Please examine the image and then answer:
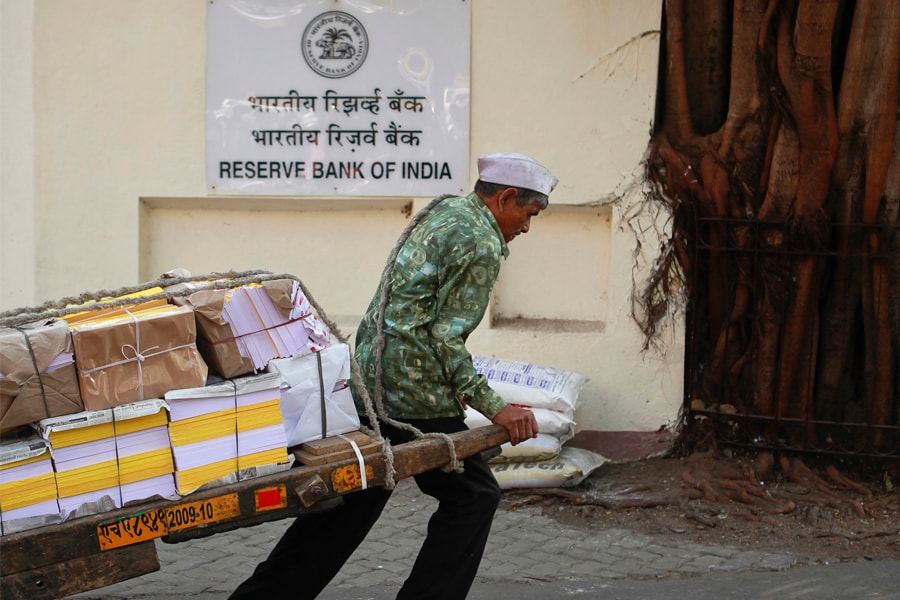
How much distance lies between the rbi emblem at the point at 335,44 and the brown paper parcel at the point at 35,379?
3531 mm

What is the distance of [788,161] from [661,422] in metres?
1.67

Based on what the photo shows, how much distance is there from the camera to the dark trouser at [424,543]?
309cm

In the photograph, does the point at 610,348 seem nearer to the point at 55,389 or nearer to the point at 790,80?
the point at 790,80

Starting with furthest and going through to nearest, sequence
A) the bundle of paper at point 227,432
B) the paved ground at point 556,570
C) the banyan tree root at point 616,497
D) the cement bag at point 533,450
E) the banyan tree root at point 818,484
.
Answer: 1. the cement bag at point 533,450
2. the banyan tree root at point 616,497
3. the banyan tree root at point 818,484
4. the paved ground at point 556,570
5. the bundle of paper at point 227,432

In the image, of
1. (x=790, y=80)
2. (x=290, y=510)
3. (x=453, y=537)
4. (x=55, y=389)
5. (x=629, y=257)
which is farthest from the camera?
(x=629, y=257)

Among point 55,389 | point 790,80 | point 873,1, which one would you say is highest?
point 873,1

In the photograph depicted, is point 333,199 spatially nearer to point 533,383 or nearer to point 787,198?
point 533,383

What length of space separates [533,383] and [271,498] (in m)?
2.86

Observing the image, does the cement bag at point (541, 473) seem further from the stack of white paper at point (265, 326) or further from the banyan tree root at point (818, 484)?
the stack of white paper at point (265, 326)

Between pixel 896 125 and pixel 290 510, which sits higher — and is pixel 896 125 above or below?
above

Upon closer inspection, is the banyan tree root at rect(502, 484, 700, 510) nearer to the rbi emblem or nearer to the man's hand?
the man's hand

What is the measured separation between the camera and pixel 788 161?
5082 mm

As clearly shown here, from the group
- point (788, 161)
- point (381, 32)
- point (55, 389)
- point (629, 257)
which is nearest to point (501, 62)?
point (381, 32)

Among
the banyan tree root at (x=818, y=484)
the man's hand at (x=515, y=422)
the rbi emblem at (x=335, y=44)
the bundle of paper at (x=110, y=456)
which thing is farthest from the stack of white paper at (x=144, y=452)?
the banyan tree root at (x=818, y=484)
